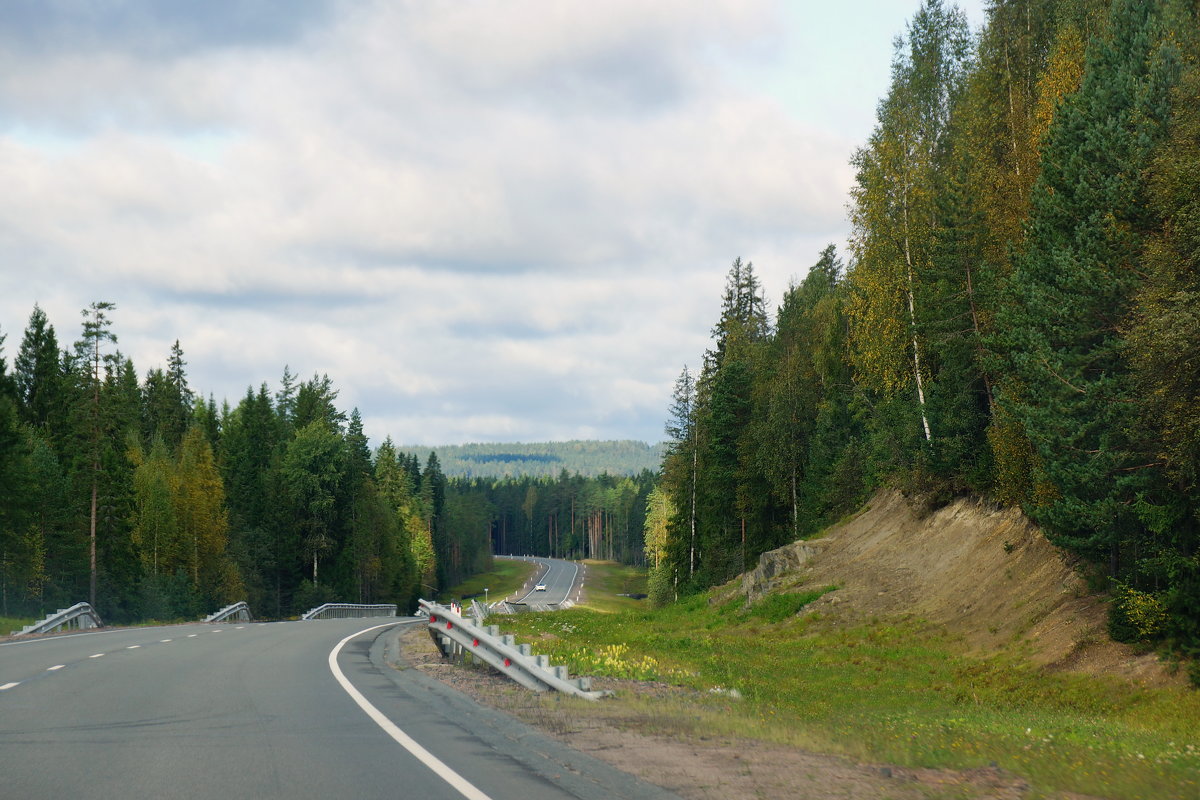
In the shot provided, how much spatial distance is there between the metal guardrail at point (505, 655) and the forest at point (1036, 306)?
1172 centimetres

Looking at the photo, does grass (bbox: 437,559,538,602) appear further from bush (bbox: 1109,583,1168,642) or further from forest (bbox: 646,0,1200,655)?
bush (bbox: 1109,583,1168,642)

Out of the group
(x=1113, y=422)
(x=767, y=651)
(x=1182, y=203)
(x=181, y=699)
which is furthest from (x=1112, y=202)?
(x=181, y=699)

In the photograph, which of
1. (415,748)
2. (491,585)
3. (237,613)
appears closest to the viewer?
(415,748)

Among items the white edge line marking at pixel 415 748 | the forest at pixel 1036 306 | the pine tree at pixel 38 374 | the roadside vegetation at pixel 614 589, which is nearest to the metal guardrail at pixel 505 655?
the white edge line marking at pixel 415 748

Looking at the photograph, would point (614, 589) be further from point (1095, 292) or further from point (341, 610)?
point (1095, 292)

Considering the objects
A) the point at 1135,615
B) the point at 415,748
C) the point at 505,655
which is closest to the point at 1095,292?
the point at 1135,615

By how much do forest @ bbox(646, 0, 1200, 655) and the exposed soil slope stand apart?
2.92ft

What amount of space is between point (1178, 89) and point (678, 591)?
57.8 meters

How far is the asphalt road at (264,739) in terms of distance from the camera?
7785 millimetres

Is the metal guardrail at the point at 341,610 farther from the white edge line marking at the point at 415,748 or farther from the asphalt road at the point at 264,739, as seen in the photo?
the white edge line marking at the point at 415,748

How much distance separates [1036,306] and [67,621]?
30.8m

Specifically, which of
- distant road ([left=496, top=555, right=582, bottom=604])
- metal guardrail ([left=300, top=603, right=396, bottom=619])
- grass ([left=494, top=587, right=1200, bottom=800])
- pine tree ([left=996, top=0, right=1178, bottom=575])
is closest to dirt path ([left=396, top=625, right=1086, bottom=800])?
grass ([left=494, top=587, right=1200, bottom=800])

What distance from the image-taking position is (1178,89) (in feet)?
67.6

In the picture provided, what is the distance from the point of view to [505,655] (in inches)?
607
